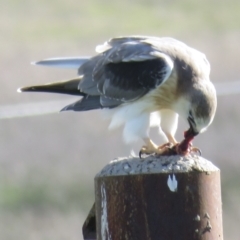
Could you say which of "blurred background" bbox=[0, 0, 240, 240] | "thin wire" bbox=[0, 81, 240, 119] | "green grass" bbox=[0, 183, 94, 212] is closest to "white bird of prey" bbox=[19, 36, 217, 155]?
"blurred background" bbox=[0, 0, 240, 240]

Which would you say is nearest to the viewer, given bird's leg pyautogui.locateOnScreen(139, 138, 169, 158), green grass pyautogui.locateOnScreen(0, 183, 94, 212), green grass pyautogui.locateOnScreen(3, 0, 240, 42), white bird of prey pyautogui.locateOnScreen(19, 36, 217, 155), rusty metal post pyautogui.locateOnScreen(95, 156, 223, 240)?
rusty metal post pyautogui.locateOnScreen(95, 156, 223, 240)

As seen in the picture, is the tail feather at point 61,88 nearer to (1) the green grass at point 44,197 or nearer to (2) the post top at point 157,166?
(2) the post top at point 157,166

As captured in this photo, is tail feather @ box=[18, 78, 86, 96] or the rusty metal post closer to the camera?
the rusty metal post

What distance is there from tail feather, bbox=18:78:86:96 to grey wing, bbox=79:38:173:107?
67 mm

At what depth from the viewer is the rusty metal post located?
394 cm

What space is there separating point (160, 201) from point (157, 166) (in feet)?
0.56

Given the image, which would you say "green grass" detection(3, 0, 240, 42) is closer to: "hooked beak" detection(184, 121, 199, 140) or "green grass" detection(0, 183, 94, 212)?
"green grass" detection(0, 183, 94, 212)

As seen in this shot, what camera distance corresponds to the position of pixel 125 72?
6.38 m

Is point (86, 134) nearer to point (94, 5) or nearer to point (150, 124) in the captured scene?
point (150, 124)

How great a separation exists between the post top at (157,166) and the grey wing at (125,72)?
6.22ft

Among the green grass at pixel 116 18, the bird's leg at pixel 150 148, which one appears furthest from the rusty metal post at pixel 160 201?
the green grass at pixel 116 18

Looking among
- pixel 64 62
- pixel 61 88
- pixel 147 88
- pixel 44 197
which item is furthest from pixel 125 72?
pixel 44 197

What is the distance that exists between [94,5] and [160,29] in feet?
20.2

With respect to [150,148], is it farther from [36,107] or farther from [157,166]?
[36,107]
